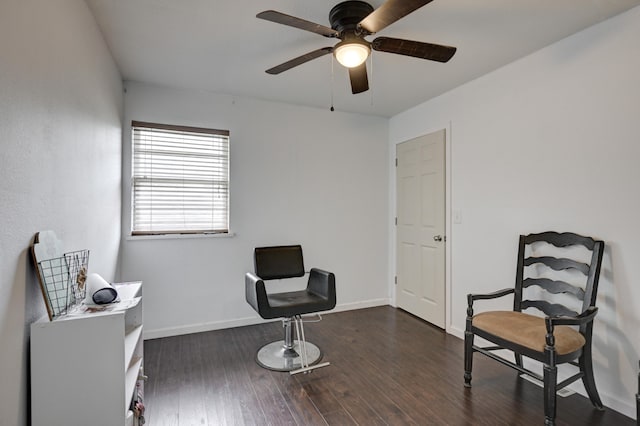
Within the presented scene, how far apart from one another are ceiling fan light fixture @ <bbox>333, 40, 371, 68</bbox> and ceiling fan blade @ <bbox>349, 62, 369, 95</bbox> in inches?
5.7

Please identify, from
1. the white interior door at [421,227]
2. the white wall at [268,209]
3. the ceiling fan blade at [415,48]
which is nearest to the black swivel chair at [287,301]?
the white wall at [268,209]

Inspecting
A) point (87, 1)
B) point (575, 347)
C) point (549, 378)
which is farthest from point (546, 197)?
point (87, 1)

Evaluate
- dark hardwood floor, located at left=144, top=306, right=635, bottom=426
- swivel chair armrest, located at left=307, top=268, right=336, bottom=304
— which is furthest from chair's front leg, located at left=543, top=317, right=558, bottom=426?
swivel chair armrest, located at left=307, top=268, right=336, bottom=304

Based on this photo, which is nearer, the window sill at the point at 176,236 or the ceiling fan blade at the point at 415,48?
the ceiling fan blade at the point at 415,48

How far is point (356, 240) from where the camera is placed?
4039mm

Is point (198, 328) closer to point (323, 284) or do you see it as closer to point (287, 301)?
point (287, 301)

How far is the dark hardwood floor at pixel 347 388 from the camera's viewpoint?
1949 millimetres

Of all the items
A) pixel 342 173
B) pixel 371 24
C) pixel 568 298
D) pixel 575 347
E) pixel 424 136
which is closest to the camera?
pixel 371 24

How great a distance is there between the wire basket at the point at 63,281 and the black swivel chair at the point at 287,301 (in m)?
1.15

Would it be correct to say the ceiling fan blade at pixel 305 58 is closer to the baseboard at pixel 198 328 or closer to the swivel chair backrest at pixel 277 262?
the swivel chair backrest at pixel 277 262

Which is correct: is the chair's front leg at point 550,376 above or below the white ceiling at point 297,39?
below

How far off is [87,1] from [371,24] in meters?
1.64

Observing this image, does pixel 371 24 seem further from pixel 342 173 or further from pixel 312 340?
pixel 312 340

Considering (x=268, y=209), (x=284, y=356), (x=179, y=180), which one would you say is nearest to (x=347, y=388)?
(x=284, y=356)
